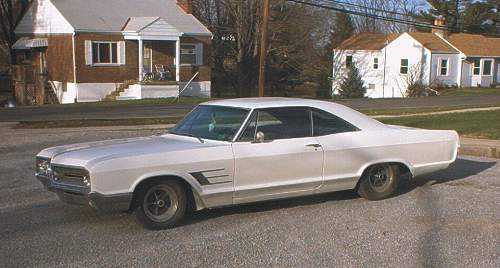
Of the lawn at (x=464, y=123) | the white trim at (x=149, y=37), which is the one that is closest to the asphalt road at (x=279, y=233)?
the lawn at (x=464, y=123)

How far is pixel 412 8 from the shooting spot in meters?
74.9

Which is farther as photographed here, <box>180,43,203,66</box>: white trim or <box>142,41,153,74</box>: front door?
<box>180,43,203,66</box>: white trim

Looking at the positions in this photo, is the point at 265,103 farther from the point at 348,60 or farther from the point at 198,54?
the point at 348,60

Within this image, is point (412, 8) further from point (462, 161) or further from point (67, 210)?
point (67, 210)

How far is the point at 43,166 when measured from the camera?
6695mm

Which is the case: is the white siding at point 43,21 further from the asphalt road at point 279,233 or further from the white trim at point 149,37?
the asphalt road at point 279,233

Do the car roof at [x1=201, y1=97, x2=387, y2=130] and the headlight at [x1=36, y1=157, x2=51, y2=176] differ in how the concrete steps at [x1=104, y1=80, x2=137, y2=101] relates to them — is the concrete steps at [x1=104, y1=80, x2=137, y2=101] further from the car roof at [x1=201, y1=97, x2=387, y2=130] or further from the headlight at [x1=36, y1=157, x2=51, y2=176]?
the headlight at [x1=36, y1=157, x2=51, y2=176]

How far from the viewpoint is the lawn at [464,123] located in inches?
571

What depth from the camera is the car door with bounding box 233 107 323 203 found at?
6.75 m

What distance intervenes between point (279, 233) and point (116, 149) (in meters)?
1.93

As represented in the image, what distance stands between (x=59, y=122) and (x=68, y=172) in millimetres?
11460

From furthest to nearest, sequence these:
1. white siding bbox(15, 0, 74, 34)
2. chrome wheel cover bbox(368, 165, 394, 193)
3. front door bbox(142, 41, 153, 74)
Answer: front door bbox(142, 41, 153, 74), white siding bbox(15, 0, 74, 34), chrome wheel cover bbox(368, 165, 394, 193)

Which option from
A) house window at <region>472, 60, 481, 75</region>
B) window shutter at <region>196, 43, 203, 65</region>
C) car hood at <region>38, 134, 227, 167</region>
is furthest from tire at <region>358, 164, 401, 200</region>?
house window at <region>472, 60, 481, 75</region>

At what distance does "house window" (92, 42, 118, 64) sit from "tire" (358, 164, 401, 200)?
89.3ft
